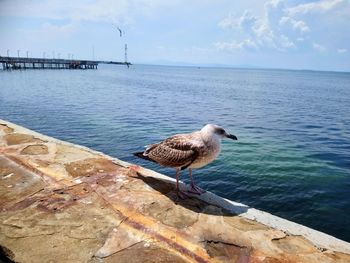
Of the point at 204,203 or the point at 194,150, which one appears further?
the point at 194,150

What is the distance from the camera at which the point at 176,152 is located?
5688 millimetres

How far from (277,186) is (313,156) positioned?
468 cm

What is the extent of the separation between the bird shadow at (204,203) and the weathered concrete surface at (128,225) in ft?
0.05

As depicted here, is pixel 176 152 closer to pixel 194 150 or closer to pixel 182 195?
pixel 194 150

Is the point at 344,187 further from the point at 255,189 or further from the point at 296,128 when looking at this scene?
the point at 296,128

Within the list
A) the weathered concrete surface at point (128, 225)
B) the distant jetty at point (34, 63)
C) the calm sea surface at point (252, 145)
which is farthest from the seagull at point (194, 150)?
the distant jetty at point (34, 63)

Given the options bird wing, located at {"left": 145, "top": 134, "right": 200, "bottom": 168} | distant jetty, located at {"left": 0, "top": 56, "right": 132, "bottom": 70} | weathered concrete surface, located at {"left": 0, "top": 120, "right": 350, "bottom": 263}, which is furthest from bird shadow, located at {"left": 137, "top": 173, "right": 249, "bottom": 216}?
distant jetty, located at {"left": 0, "top": 56, "right": 132, "bottom": 70}

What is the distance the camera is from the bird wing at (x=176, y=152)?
18.0ft

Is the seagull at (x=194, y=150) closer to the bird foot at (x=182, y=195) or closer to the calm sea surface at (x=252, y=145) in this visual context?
the bird foot at (x=182, y=195)

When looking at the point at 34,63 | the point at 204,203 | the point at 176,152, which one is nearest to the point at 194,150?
the point at 176,152

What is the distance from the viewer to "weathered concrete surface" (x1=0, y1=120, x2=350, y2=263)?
3695 millimetres

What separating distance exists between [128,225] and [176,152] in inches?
72.0

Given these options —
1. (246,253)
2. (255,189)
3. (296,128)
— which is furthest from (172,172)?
(296,128)

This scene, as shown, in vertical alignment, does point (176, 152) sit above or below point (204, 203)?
above
